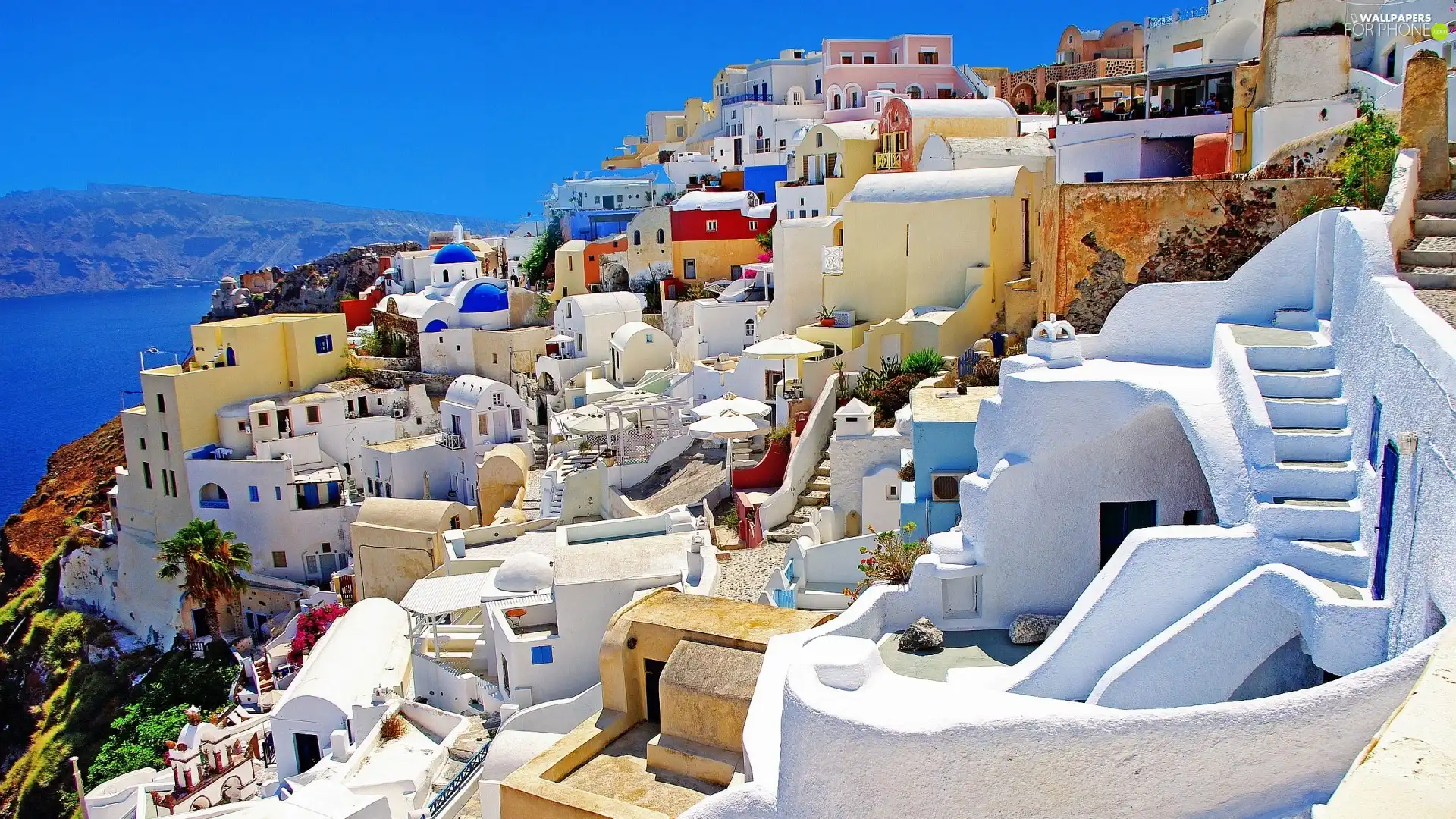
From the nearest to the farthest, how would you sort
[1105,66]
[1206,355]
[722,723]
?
[1206,355] → [722,723] → [1105,66]

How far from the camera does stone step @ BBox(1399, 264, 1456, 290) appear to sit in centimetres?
813

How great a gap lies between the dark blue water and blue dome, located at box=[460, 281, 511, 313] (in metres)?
32.4

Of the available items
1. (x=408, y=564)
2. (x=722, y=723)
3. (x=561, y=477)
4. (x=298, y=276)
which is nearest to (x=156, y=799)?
(x=408, y=564)

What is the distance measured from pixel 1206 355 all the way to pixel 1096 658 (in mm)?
3567

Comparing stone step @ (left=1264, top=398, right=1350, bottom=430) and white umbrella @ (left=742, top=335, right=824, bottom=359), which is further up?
stone step @ (left=1264, top=398, right=1350, bottom=430)

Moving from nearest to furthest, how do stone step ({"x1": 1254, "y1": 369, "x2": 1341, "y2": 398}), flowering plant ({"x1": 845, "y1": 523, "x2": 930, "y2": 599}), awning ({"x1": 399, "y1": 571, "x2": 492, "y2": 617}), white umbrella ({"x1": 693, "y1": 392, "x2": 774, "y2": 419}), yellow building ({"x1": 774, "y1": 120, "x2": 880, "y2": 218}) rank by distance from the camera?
stone step ({"x1": 1254, "y1": 369, "x2": 1341, "y2": 398}), flowering plant ({"x1": 845, "y1": 523, "x2": 930, "y2": 599}), awning ({"x1": 399, "y1": 571, "x2": 492, "y2": 617}), white umbrella ({"x1": 693, "y1": 392, "x2": 774, "y2": 419}), yellow building ({"x1": 774, "y1": 120, "x2": 880, "y2": 218})

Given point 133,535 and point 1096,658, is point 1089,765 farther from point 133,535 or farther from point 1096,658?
point 133,535

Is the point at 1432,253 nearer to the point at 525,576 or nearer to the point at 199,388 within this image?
the point at 525,576

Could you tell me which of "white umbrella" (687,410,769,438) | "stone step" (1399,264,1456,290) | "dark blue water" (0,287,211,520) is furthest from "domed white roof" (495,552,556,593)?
"dark blue water" (0,287,211,520)

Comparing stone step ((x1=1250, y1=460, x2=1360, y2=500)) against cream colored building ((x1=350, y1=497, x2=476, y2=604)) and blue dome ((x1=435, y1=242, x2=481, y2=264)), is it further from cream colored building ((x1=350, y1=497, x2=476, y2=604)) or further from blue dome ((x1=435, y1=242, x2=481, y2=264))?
blue dome ((x1=435, y1=242, x2=481, y2=264))

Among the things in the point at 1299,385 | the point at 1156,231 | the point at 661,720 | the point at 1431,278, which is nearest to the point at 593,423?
the point at 661,720

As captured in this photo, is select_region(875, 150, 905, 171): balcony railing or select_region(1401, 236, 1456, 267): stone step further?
select_region(875, 150, 905, 171): balcony railing

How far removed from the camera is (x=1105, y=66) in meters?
43.6

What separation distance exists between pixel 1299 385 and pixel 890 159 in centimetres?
2525
